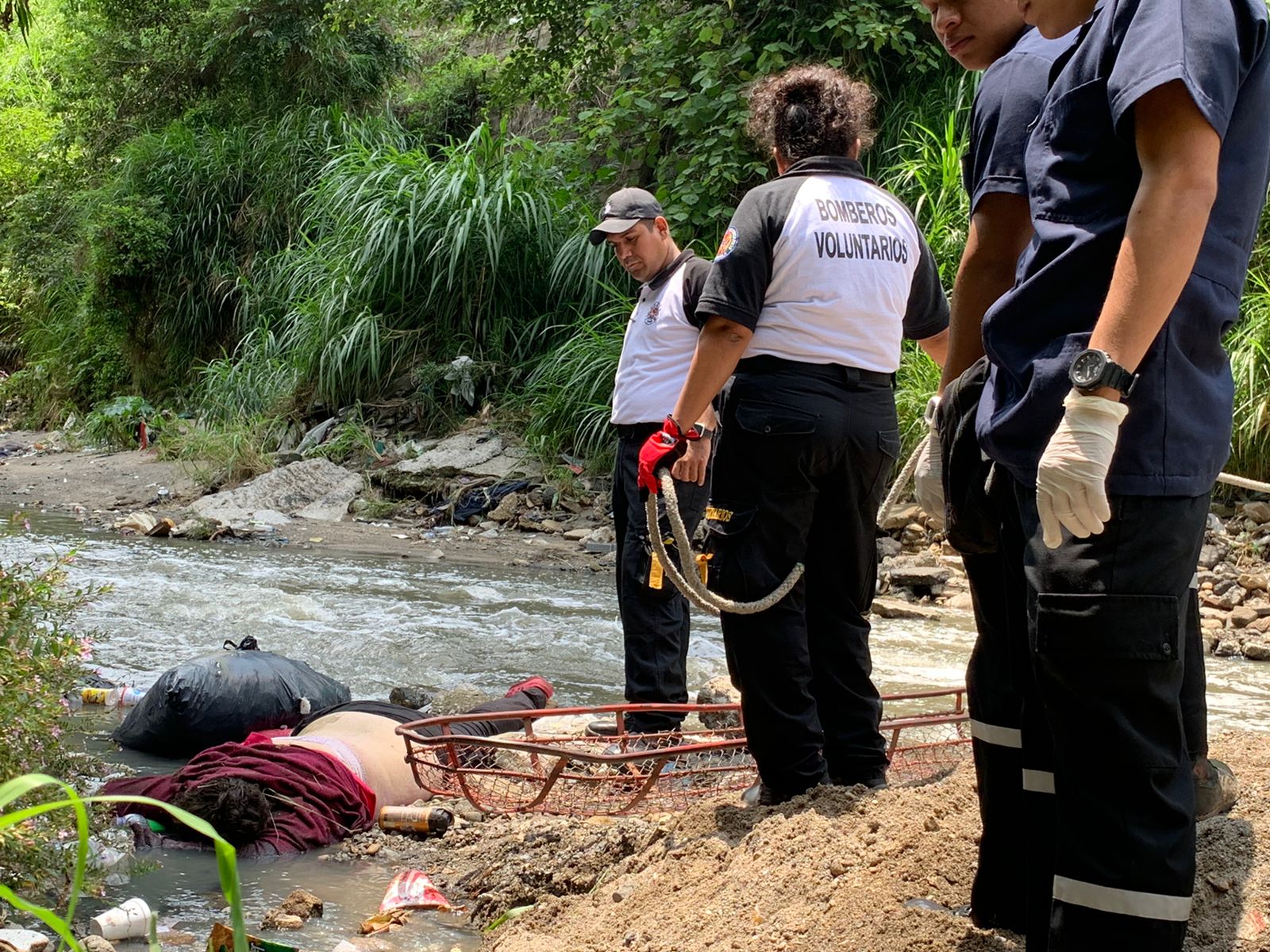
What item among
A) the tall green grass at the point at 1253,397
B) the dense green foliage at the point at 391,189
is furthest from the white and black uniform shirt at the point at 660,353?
the tall green grass at the point at 1253,397

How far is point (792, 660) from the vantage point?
9.93 ft

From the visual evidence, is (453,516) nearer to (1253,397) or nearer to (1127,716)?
(1253,397)

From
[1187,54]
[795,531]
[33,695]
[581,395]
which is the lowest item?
[581,395]

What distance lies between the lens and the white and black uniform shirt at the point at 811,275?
10.2 ft

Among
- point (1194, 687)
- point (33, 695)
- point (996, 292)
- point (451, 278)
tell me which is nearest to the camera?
point (1194, 687)

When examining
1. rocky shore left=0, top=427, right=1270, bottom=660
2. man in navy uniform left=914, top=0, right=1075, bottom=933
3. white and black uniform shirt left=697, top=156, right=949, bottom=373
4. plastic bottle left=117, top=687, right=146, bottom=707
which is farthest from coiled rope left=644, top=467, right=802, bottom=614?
rocky shore left=0, top=427, right=1270, bottom=660

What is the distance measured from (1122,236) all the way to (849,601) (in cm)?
151

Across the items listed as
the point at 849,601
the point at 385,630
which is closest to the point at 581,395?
the point at 385,630

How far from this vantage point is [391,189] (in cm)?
1310

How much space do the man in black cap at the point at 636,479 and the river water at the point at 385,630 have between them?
43.8 inches

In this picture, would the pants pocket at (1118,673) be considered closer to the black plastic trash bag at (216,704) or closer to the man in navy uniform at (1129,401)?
the man in navy uniform at (1129,401)

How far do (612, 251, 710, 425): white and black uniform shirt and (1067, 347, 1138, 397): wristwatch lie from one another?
251 centimetres

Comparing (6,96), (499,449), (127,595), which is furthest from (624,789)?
(6,96)

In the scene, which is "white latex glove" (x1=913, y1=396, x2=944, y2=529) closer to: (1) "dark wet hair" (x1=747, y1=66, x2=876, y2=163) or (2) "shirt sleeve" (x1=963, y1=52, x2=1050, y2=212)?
(2) "shirt sleeve" (x1=963, y1=52, x2=1050, y2=212)
